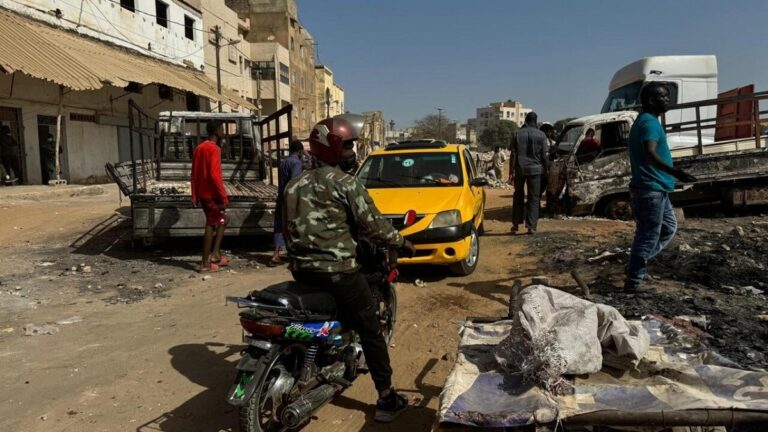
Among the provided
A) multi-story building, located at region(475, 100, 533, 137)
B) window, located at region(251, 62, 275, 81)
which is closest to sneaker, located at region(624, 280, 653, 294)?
window, located at region(251, 62, 275, 81)

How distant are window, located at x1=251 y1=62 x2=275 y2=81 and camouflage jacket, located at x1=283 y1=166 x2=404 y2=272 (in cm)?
4019

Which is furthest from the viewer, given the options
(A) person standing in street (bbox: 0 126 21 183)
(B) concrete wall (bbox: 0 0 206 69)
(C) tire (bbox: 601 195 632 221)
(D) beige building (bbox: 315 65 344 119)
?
(D) beige building (bbox: 315 65 344 119)

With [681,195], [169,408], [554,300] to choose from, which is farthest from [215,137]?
[681,195]

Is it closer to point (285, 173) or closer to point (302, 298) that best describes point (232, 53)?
point (285, 173)

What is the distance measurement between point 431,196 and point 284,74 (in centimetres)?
4089

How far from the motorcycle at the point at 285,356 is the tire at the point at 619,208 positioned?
325 inches

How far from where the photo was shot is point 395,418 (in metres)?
3.16

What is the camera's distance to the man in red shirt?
6.50 metres

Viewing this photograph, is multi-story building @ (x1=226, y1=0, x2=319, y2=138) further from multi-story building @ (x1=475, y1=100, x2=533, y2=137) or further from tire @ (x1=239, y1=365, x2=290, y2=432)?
multi-story building @ (x1=475, y1=100, x2=533, y2=137)

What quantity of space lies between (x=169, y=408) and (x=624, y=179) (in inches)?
347

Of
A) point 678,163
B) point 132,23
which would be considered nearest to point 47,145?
point 132,23

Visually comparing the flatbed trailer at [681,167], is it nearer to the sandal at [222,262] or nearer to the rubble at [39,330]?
the sandal at [222,262]

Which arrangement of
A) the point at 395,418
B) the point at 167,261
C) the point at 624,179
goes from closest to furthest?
1. the point at 395,418
2. the point at 167,261
3. the point at 624,179

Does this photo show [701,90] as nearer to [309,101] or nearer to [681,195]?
[681,195]
